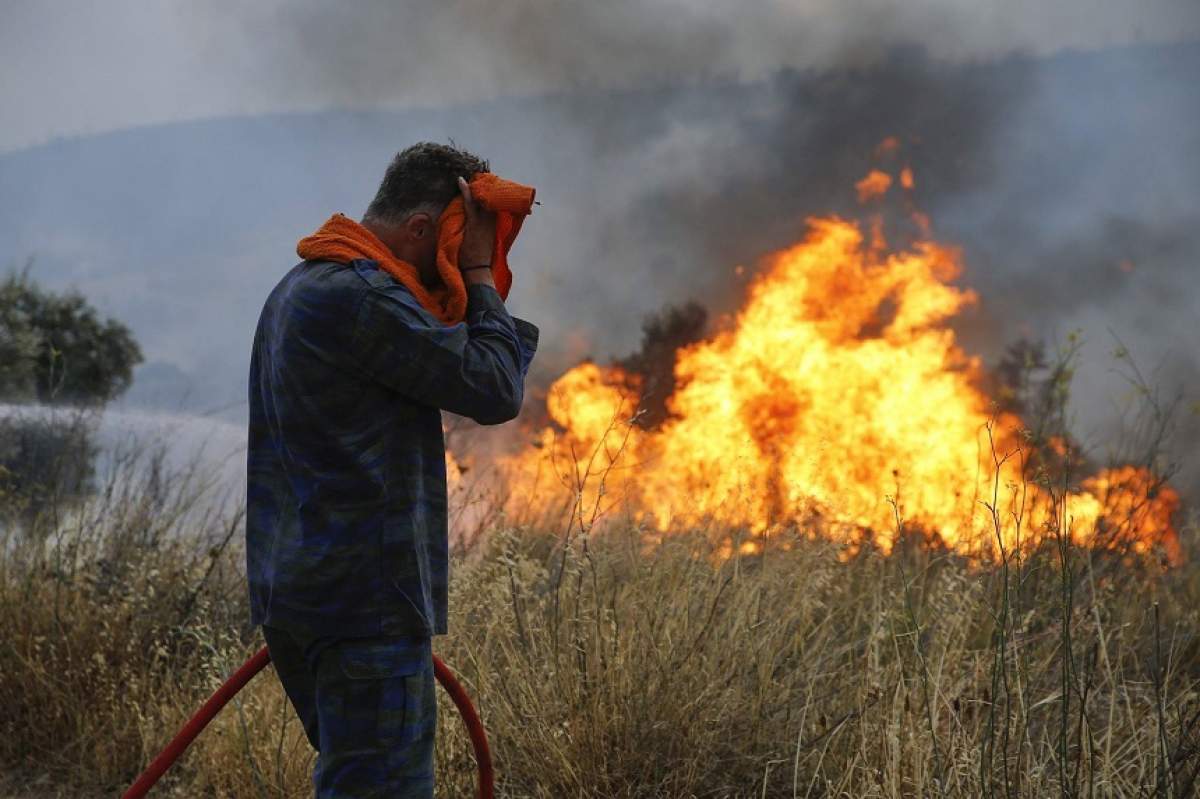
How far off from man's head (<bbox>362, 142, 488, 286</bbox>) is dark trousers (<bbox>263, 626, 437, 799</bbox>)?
2.87 feet

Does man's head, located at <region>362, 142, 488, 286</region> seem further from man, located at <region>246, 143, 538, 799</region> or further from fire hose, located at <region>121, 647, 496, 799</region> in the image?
fire hose, located at <region>121, 647, 496, 799</region>

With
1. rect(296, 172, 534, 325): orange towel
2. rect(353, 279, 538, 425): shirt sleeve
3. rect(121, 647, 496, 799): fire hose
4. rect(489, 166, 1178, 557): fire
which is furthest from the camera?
rect(489, 166, 1178, 557): fire

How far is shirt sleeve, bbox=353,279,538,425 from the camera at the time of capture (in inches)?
87.1

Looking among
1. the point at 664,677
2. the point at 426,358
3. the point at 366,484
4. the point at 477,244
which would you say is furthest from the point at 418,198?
the point at 664,677

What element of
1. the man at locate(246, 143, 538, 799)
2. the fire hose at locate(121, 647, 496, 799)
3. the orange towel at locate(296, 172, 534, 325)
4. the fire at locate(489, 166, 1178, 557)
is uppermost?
the fire at locate(489, 166, 1178, 557)

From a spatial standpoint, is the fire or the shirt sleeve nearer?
the shirt sleeve

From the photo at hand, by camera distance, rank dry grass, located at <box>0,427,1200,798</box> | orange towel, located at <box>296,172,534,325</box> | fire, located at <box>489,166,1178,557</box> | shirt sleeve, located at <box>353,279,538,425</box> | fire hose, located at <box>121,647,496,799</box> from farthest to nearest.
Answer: fire, located at <box>489,166,1178,557</box>, dry grass, located at <box>0,427,1200,798</box>, fire hose, located at <box>121,647,496,799</box>, orange towel, located at <box>296,172,534,325</box>, shirt sleeve, located at <box>353,279,538,425</box>

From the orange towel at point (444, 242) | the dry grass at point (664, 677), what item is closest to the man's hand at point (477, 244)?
the orange towel at point (444, 242)

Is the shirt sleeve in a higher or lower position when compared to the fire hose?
higher

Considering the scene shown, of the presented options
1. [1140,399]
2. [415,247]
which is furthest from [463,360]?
[1140,399]

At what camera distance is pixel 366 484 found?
7.41 ft

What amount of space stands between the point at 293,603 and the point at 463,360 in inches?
25.2

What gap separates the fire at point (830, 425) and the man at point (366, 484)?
254 cm

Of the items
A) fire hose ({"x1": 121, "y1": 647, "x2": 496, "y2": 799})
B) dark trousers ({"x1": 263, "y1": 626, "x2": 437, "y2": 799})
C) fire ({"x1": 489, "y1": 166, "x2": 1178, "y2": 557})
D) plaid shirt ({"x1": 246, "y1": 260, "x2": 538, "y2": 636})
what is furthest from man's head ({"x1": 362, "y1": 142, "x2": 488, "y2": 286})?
fire ({"x1": 489, "y1": 166, "x2": 1178, "y2": 557})
